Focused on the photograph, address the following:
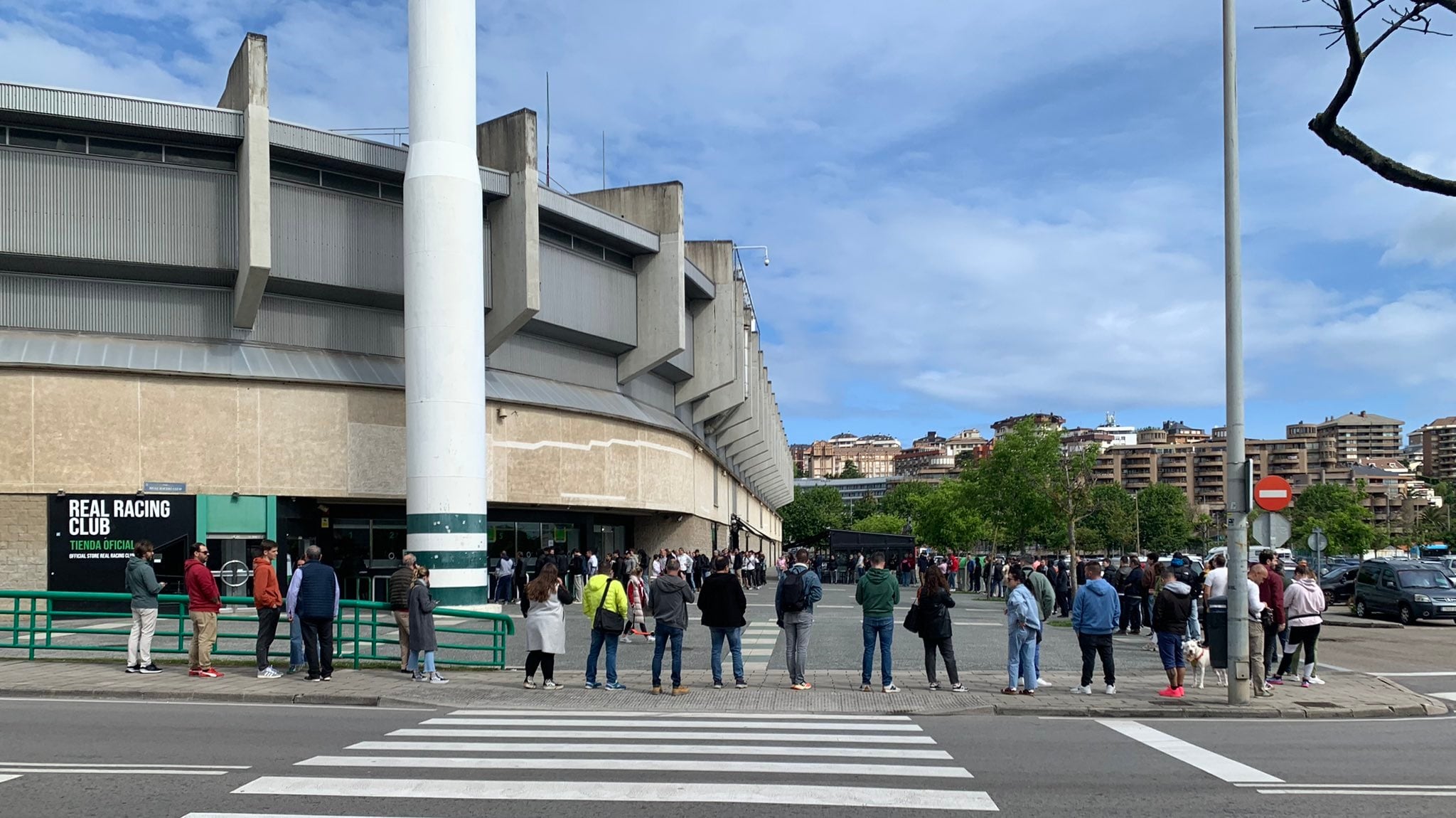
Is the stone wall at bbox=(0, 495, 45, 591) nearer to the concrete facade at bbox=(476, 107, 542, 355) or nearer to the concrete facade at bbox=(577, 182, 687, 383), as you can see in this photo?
Result: the concrete facade at bbox=(476, 107, 542, 355)

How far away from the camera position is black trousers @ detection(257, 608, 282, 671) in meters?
16.3

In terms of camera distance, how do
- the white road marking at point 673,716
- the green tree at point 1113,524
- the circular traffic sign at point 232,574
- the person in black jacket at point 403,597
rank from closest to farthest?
1. the white road marking at point 673,716
2. the person in black jacket at point 403,597
3. the circular traffic sign at point 232,574
4. the green tree at point 1113,524

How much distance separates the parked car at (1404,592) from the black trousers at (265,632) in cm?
2880

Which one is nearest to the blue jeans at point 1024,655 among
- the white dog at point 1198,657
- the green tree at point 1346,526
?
the white dog at point 1198,657

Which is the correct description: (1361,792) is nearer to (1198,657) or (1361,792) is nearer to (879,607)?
(1198,657)

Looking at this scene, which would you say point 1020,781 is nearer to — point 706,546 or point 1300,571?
point 1300,571

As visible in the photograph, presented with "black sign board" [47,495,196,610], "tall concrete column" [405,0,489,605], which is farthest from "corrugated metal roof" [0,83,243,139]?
"black sign board" [47,495,196,610]

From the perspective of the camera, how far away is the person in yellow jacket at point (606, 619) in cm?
1569

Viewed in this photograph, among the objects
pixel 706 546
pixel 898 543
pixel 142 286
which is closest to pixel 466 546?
pixel 142 286

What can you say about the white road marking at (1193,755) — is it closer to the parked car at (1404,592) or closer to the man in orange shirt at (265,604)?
the man in orange shirt at (265,604)

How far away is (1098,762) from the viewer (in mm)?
10242

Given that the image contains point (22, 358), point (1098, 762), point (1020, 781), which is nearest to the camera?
point (1020, 781)

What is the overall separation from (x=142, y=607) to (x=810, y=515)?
149305mm

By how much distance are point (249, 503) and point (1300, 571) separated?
24469mm
